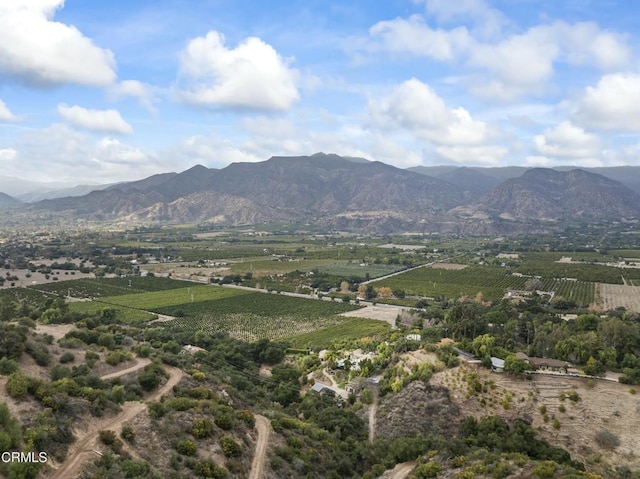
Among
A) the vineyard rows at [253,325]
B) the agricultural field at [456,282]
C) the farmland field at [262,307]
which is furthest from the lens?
the agricultural field at [456,282]

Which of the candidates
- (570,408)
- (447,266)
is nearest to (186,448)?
(570,408)

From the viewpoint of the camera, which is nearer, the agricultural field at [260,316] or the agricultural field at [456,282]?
the agricultural field at [260,316]

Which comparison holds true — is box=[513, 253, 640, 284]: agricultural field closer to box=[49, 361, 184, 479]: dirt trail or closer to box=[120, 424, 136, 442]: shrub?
box=[49, 361, 184, 479]: dirt trail

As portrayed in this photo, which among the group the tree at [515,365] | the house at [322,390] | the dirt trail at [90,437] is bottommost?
the house at [322,390]

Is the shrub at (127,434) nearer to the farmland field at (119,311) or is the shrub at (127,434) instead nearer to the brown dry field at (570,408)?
the brown dry field at (570,408)

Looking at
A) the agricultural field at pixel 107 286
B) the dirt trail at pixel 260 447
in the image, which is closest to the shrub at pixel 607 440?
the dirt trail at pixel 260 447

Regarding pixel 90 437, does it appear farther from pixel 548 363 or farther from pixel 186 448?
pixel 548 363

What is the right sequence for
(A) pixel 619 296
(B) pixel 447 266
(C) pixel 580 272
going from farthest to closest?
(B) pixel 447 266, (C) pixel 580 272, (A) pixel 619 296
